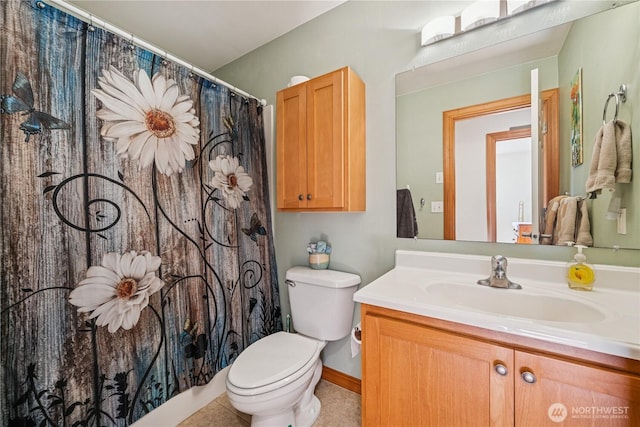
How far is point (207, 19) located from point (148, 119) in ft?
3.16

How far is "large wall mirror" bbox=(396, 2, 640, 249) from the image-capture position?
93 centimetres

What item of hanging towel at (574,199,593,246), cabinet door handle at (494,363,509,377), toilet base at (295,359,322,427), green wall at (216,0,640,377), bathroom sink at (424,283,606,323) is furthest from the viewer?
toilet base at (295,359,322,427)

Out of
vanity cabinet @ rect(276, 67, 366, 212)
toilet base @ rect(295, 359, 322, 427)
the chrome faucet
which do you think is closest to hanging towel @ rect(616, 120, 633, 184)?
the chrome faucet

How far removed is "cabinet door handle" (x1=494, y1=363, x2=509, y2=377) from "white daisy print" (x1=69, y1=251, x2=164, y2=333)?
1.37 meters

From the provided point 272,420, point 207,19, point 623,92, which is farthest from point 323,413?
point 207,19

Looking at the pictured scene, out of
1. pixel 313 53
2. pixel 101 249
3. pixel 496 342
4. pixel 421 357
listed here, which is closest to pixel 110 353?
pixel 101 249

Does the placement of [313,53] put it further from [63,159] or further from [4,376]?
[4,376]

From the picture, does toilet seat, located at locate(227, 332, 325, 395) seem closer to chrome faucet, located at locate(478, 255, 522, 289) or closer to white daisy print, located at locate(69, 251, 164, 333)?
white daisy print, located at locate(69, 251, 164, 333)

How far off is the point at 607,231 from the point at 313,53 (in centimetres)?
175

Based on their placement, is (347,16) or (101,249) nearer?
(101,249)

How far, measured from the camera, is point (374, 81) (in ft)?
4.74

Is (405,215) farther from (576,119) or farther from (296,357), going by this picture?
(296,357)

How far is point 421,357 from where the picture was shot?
0.84 metres

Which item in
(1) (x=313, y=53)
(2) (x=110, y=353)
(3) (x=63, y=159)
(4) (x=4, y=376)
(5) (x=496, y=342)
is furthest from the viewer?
(1) (x=313, y=53)
